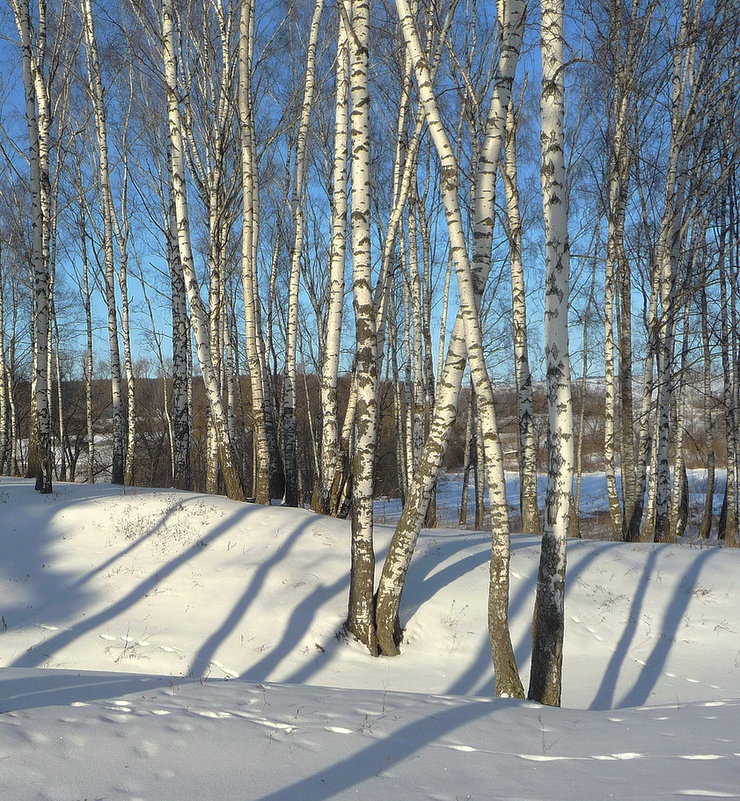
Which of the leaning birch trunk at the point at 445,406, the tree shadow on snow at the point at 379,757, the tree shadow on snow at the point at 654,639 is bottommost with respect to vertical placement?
the tree shadow on snow at the point at 654,639

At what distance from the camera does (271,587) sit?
7.45 metres

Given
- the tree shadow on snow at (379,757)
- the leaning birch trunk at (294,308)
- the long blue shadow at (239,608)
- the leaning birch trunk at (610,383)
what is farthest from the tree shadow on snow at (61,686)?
the leaning birch trunk at (610,383)

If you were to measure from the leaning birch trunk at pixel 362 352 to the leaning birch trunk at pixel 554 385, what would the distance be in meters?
1.90

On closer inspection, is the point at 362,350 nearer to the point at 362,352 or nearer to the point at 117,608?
the point at 362,352

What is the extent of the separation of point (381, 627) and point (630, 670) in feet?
8.26

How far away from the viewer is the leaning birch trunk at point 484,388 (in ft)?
17.7

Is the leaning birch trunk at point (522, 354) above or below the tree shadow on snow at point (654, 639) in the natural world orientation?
above

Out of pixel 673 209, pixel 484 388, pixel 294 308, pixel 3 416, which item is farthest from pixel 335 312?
pixel 3 416

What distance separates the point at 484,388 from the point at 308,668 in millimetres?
3160

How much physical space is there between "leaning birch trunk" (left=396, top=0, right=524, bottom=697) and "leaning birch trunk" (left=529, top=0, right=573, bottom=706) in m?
0.28

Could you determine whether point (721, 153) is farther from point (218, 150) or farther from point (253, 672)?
point (253, 672)

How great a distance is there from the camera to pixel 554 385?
5.25 metres

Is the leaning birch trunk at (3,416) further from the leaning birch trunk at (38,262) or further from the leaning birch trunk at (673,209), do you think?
the leaning birch trunk at (673,209)

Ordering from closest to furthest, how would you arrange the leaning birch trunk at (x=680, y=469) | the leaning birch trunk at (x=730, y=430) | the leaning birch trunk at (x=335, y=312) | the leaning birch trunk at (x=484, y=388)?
1. the leaning birch trunk at (x=484, y=388)
2. the leaning birch trunk at (x=335, y=312)
3. the leaning birch trunk at (x=730, y=430)
4. the leaning birch trunk at (x=680, y=469)
